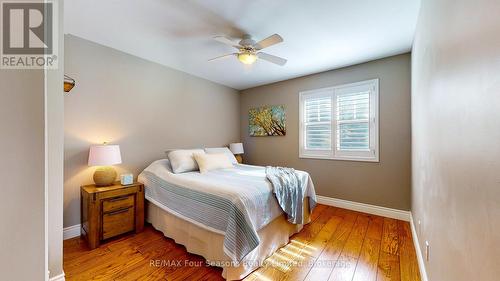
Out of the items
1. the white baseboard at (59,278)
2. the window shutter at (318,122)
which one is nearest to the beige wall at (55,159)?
the white baseboard at (59,278)

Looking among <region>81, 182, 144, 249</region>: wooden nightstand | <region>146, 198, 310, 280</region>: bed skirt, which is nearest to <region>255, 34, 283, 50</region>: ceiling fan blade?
<region>146, 198, 310, 280</region>: bed skirt

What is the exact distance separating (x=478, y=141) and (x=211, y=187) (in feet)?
5.85

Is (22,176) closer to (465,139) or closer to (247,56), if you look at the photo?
(465,139)

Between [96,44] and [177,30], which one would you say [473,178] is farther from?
[96,44]

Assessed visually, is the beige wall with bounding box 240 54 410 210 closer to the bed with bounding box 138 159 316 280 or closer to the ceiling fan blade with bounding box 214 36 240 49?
the bed with bounding box 138 159 316 280

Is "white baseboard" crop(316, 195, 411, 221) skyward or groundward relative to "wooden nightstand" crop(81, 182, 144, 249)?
groundward

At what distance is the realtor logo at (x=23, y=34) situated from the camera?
607mm

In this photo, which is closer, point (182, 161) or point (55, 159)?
point (55, 159)

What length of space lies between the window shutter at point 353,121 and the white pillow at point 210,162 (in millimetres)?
1974

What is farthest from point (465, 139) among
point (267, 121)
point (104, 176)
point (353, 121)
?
point (267, 121)

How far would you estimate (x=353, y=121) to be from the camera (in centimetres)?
321

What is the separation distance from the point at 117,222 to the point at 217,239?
1.36 meters

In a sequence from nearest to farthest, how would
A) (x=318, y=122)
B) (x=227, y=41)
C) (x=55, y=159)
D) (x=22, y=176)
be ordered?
1. (x=22, y=176)
2. (x=55, y=159)
3. (x=227, y=41)
4. (x=318, y=122)

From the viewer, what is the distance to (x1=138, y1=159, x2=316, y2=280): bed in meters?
1.62
